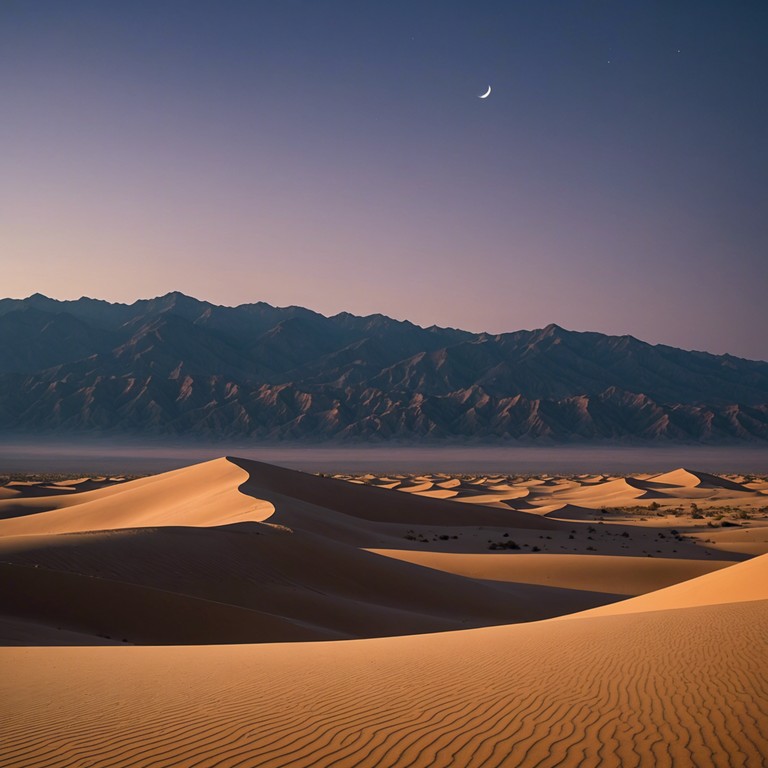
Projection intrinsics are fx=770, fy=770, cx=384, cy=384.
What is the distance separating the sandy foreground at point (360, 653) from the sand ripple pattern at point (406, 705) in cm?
3

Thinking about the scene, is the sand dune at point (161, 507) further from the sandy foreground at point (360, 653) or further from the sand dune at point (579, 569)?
the sand dune at point (579, 569)

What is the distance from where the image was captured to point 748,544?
1259 inches

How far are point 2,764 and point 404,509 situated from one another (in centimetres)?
3871

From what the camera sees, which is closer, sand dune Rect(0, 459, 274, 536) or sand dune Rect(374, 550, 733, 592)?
sand dune Rect(374, 550, 733, 592)

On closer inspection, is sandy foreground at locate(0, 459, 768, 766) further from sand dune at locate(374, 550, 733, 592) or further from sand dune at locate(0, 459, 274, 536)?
sand dune at locate(0, 459, 274, 536)

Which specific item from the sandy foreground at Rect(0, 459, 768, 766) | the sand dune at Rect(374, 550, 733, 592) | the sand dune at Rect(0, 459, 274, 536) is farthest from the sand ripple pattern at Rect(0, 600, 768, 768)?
the sand dune at Rect(0, 459, 274, 536)

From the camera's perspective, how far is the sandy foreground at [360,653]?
5016 millimetres

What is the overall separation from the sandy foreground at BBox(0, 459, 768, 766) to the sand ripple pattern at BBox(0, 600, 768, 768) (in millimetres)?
25

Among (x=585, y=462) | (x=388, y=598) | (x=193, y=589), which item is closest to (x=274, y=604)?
(x=193, y=589)

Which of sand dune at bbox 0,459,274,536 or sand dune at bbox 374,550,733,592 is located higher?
sand dune at bbox 0,459,274,536

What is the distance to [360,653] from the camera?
9141 mm

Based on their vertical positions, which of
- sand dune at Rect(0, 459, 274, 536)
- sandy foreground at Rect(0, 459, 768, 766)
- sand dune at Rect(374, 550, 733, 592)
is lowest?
sand dune at Rect(374, 550, 733, 592)

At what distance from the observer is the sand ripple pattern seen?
4805 mm

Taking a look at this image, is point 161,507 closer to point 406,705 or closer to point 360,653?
point 360,653
